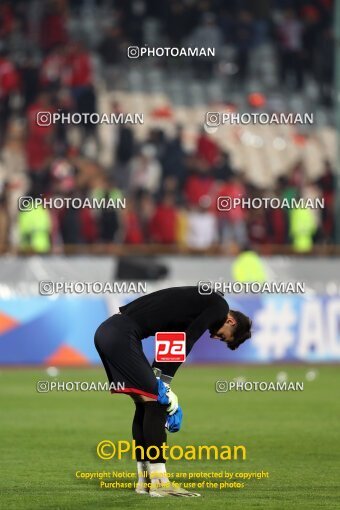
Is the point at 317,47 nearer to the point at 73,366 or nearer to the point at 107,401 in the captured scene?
the point at 73,366

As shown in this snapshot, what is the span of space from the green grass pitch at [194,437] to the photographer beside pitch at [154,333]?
1.64 feet

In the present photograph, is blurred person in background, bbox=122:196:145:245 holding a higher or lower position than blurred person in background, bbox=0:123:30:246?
lower

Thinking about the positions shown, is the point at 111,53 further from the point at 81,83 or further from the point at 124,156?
the point at 124,156

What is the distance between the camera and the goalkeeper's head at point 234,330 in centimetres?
995

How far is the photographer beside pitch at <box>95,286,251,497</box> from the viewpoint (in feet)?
32.3

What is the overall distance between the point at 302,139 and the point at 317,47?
2685 mm

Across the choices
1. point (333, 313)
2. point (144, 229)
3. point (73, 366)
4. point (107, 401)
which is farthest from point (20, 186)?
point (107, 401)

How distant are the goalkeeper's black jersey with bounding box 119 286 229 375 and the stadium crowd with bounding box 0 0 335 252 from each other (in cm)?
1466

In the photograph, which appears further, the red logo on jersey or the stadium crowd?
the stadium crowd

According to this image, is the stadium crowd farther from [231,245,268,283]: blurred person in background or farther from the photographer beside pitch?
the photographer beside pitch

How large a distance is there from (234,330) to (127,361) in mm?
791

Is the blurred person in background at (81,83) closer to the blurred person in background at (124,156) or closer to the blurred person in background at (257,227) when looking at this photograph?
the blurred person in background at (124,156)

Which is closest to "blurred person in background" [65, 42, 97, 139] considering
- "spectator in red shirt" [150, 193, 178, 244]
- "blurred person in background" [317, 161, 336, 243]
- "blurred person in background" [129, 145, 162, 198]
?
"blurred person in background" [129, 145, 162, 198]

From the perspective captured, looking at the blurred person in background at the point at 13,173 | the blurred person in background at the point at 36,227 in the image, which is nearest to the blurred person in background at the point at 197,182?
the blurred person in background at the point at 36,227
